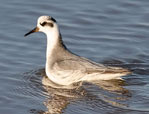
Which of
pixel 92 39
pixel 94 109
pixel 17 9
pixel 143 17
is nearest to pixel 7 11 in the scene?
pixel 17 9

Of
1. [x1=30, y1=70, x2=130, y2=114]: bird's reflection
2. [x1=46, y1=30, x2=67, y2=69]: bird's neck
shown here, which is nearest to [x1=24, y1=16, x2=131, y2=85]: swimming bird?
[x1=46, y1=30, x2=67, y2=69]: bird's neck

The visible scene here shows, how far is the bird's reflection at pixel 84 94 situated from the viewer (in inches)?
449

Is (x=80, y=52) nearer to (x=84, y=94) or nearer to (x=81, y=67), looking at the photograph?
(x=81, y=67)

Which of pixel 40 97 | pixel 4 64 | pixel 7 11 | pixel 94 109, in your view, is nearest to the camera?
pixel 94 109

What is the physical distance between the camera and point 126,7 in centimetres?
1689

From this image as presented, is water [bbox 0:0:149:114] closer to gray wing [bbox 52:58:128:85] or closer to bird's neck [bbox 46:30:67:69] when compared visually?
gray wing [bbox 52:58:128:85]

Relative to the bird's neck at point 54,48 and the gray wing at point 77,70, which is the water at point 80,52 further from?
the bird's neck at point 54,48

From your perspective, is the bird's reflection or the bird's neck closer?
the bird's reflection

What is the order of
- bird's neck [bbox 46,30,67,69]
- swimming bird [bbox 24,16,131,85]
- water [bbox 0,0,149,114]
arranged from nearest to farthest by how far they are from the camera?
water [bbox 0,0,149,114]
swimming bird [bbox 24,16,131,85]
bird's neck [bbox 46,30,67,69]

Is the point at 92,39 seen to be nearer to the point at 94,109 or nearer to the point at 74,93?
the point at 74,93

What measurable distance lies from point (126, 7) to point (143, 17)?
907 mm

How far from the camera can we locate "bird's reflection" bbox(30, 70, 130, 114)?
1140 centimetres

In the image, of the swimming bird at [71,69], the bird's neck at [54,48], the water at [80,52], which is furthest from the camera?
the bird's neck at [54,48]

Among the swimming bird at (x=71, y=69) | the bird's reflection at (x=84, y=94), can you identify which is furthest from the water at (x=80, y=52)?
the swimming bird at (x=71, y=69)
